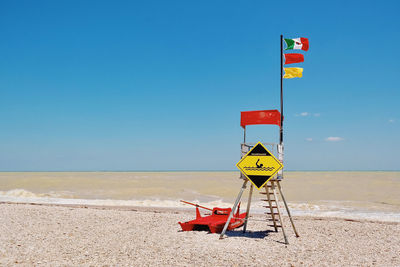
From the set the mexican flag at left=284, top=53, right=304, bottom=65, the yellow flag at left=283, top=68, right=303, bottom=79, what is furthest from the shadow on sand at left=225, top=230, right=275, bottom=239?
the mexican flag at left=284, top=53, right=304, bottom=65

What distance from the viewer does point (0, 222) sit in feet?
41.9

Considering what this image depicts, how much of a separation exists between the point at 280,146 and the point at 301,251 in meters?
3.04

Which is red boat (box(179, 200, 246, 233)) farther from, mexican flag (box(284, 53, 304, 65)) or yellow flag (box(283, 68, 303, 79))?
mexican flag (box(284, 53, 304, 65))

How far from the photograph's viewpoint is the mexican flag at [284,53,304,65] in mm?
10913

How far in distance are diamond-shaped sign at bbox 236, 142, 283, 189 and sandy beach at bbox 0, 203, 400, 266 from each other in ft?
6.15

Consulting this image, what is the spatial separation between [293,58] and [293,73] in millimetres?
537

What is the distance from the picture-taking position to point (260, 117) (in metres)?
10.1

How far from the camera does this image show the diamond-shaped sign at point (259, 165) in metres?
9.66

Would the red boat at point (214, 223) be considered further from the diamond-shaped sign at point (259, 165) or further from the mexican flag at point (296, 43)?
the mexican flag at point (296, 43)

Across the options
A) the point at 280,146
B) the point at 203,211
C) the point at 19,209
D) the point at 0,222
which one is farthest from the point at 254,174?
the point at 19,209

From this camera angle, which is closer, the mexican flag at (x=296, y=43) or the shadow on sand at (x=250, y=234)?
the shadow on sand at (x=250, y=234)

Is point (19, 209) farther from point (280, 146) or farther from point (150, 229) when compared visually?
point (280, 146)

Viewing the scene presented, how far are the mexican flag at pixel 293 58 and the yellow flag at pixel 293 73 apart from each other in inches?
11.7

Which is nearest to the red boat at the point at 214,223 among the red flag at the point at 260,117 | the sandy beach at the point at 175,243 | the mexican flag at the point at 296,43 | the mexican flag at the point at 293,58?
the sandy beach at the point at 175,243
